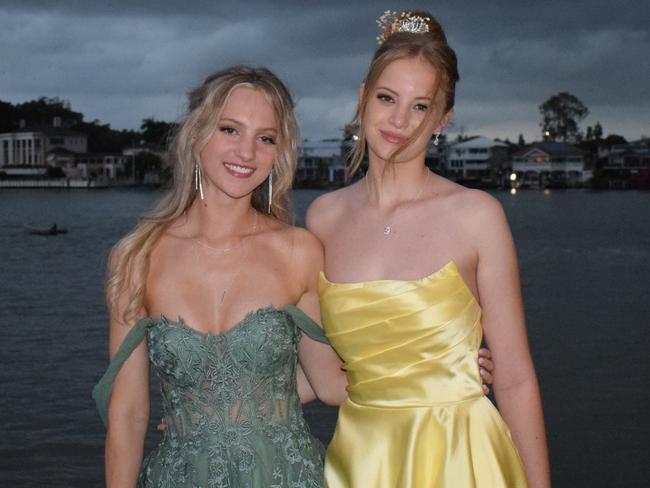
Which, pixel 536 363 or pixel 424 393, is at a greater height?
pixel 424 393

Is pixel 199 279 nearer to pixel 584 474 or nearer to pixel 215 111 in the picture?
pixel 215 111

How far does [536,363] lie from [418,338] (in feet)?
48.1

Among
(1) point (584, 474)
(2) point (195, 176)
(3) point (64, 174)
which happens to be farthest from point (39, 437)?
(3) point (64, 174)

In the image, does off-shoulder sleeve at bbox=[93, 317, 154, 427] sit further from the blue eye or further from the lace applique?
the blue eye

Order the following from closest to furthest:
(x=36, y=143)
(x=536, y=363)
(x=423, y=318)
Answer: (x=423, y=318), (x=536, y=363), (x=36, y=143)

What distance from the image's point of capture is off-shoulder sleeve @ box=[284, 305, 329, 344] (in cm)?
331

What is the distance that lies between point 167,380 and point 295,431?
44 centimetres

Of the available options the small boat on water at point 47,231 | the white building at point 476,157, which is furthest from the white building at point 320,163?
the small boat on water at point 47,231

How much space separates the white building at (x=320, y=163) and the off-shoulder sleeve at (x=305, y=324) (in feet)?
410

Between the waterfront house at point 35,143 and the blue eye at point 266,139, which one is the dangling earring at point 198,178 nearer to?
the blue eye at point 266,139

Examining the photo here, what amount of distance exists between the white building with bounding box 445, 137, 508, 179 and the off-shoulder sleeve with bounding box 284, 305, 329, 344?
4858 inches

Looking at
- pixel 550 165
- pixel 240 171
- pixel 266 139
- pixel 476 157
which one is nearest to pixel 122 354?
pixel 240 171

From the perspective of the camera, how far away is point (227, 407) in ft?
10.6

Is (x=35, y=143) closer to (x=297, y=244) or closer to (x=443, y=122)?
(x=297, y=244)
